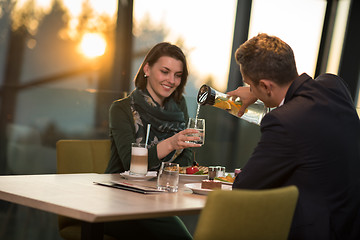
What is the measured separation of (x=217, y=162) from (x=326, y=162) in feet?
8.91

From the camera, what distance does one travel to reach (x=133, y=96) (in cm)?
271

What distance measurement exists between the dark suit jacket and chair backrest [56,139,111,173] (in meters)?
1.12

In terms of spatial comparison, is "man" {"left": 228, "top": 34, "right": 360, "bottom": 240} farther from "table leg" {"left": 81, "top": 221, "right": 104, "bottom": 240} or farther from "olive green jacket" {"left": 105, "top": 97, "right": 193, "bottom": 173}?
"olive green jacket" {"left": 105, "top": 97, "right": 193, "bottom": 173}

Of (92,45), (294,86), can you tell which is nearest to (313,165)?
(294,86)

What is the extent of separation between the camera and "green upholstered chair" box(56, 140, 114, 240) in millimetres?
2410

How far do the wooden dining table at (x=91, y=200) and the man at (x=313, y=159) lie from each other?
9.9 inches

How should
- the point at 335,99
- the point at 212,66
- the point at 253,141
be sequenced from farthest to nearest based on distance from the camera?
the point at 253,141
the point at 212,66
the point at 335,99

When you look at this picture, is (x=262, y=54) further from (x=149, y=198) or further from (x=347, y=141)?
(x=149, y=198)

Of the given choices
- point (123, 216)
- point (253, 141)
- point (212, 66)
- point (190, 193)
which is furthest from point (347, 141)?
point (253, 141)

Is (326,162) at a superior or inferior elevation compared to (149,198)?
superior

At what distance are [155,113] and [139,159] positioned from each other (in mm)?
736

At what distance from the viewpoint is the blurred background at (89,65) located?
306cm

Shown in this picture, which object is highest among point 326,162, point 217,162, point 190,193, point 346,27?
point 346,27

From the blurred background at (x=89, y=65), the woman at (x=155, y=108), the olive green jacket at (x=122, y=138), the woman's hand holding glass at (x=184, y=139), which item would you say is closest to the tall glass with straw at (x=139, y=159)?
the woman's hand holding glass at (x=184, y=139)
